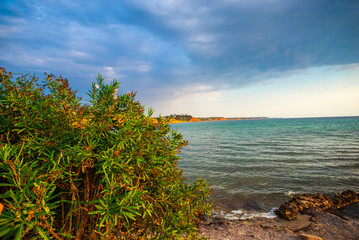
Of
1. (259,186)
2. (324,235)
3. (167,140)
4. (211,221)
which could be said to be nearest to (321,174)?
(259,186)

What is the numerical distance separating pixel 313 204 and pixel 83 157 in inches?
417

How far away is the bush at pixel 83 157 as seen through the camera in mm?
2117

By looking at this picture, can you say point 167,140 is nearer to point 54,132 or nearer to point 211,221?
point 54,132

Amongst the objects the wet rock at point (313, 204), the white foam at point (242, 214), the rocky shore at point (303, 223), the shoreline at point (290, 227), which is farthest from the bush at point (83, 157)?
the wet rock at point (313, 204)

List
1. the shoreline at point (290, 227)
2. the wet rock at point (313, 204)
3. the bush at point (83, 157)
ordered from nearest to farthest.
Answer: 1. the bush at point (83, 157)
2. the shoreline at point (290, 227)
3. the wet rock at point (313, 204)

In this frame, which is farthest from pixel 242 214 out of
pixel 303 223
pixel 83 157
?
pixel 83 157

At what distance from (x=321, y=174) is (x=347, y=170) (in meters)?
2.71

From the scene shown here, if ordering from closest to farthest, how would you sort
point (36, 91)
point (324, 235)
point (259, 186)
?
point (36, 91)
point (324, 235)
point (259, 186)

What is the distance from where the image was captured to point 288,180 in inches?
462

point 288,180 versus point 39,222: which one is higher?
point 39,222

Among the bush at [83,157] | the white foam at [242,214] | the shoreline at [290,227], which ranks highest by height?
the bush at [83,157]

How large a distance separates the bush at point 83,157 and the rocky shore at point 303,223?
4.17 metres

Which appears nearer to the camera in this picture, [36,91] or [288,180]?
[36,91]

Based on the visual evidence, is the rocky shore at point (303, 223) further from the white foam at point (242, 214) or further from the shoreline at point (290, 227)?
the white foam at point (242, 214)
